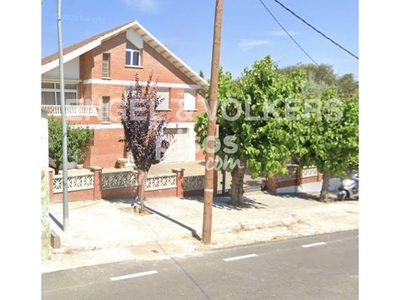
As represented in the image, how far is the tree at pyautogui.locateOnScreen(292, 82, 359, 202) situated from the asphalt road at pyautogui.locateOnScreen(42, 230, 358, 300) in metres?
5.67

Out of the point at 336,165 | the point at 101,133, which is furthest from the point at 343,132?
the point at 101,133

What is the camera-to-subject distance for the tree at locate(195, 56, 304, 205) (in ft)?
35.0

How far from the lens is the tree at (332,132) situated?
13.0m

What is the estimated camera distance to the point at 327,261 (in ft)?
24.9

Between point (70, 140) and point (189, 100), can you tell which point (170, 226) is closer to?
point (70, 140)

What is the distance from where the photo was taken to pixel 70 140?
58.1ft

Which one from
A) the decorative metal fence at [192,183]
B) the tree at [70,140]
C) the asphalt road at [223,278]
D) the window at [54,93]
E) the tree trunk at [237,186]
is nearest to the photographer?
the asphalt road at [223,278]

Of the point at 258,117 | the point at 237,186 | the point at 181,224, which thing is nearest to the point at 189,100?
the point at 237,186

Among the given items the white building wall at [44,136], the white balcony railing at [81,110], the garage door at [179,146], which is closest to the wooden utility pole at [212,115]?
the white building wall at [44,136]

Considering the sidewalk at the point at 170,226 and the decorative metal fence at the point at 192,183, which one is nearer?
the sidewalk at the point at 170,226

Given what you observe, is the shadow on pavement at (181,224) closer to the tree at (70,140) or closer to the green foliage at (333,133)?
the green foliage at (333,133)
